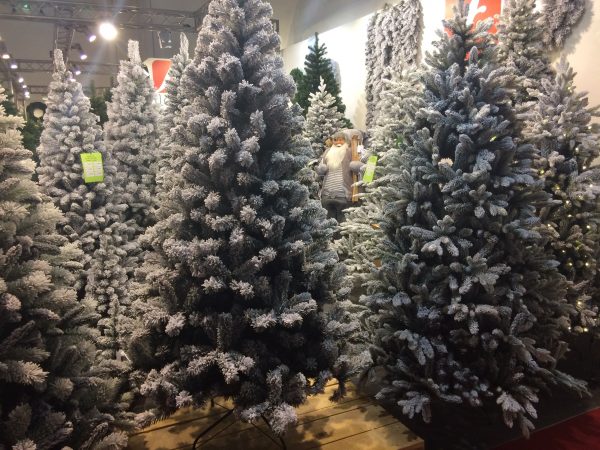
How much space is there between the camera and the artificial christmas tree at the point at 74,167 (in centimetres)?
357

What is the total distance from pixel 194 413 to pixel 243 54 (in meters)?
1.90

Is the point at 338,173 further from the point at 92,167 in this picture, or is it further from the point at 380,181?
the point at 92,167

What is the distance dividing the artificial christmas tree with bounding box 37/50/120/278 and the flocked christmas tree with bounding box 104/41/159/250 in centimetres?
40

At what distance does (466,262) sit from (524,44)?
2140 mm

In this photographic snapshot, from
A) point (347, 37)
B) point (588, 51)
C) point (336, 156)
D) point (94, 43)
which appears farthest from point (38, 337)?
point (94, 43)

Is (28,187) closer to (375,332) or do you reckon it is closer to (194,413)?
(194,413)

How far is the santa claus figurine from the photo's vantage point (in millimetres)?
4688

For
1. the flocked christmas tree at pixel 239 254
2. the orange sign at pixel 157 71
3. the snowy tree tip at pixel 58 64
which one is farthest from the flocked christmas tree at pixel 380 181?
the orange sign at pixel 157 71

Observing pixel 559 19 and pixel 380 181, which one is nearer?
pixel 380 181

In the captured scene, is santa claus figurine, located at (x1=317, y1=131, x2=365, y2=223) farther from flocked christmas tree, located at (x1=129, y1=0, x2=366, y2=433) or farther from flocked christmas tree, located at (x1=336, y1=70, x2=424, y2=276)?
flocked christmas tree, located at (x1=129, y1=0, x2=366, y2=433)

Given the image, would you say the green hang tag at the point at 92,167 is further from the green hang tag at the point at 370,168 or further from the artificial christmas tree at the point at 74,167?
the green hang tag at the point at 370,168

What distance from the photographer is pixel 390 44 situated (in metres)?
5.73

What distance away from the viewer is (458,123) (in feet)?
8.64

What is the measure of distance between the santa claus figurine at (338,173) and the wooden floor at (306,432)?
2436 mm
